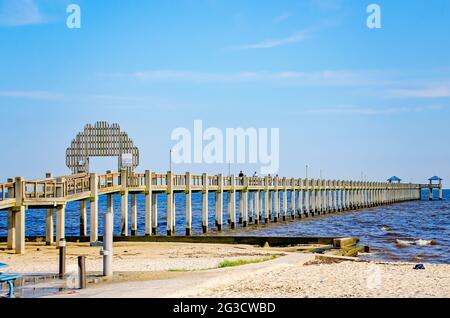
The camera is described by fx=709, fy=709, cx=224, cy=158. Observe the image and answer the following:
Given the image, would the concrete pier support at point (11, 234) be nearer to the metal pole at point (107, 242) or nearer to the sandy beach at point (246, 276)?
the sandy beach at point (246, 276)

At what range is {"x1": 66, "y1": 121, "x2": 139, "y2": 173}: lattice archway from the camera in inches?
1893

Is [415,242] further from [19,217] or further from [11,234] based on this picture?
[19,217]

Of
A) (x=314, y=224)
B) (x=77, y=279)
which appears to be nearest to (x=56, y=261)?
(x=77, y=279)

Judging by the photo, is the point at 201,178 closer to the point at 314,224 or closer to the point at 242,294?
the point at 314,224

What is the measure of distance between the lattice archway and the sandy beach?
23380 mm

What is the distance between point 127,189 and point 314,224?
Answer: 2427 cm

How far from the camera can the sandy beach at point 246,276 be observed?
13.5 meters

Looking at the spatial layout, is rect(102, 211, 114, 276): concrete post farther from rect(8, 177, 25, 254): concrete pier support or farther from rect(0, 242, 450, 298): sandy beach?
rect(8, 177, 25, 254): concrete pier support

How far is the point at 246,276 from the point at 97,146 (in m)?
34.1

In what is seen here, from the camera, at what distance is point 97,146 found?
4838cm

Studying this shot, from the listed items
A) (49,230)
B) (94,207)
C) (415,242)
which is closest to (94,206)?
(94,207)

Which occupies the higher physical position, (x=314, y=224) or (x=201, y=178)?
(x=201, y=178)

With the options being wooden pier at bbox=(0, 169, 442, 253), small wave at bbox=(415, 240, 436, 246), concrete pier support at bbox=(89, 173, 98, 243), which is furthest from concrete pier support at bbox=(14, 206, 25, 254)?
small wave at bbox=(415, 240, 436, 246)
